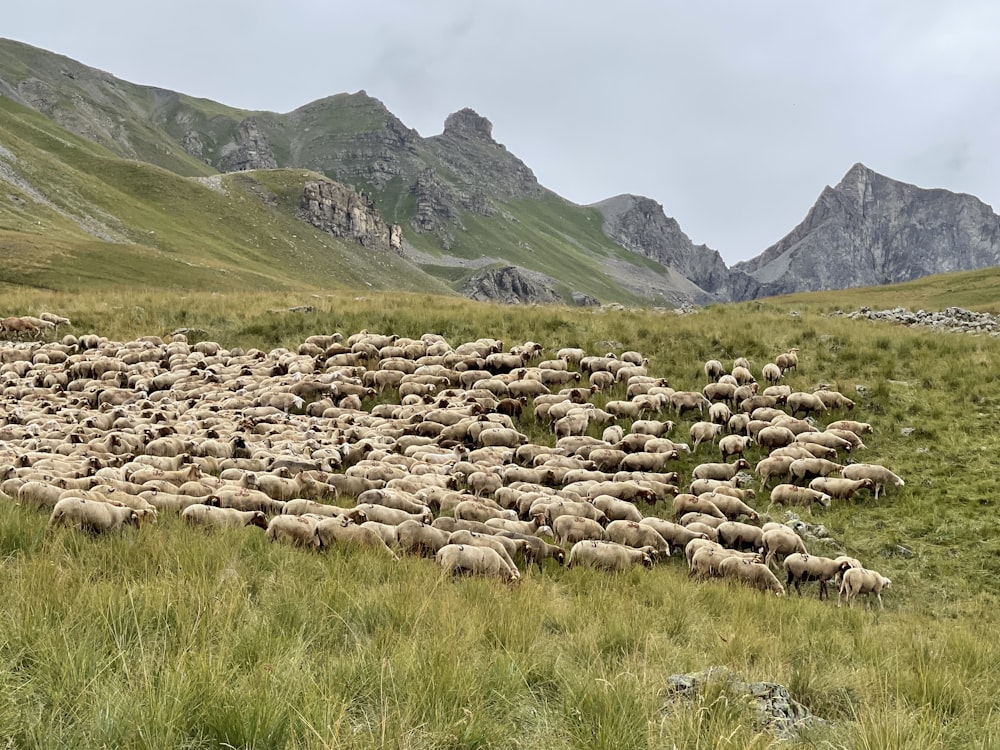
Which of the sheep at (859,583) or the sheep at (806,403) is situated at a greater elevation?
the sheep at (806,403)

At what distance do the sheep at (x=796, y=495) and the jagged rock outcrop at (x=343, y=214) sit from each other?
152680 millimetres

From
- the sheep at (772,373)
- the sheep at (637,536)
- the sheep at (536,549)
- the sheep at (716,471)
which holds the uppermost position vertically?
the sheep at (772,373)

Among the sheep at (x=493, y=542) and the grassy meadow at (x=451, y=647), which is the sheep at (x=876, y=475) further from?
the sheep at (x=493, y=542)

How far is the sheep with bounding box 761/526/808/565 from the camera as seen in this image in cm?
993

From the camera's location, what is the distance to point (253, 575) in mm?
6328

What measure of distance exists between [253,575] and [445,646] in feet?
9.16

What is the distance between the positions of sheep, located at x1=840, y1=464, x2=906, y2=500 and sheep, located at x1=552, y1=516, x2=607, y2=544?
6.02 meters

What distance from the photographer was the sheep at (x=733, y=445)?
46.7 ft

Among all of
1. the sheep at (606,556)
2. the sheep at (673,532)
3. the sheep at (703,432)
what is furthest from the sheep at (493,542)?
the sheep at (703,432)

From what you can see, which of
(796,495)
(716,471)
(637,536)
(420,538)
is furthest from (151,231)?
(796,495)

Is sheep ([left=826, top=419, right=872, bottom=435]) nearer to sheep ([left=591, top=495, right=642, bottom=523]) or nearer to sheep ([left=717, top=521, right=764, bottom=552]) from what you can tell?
sheep ([left=717, top=521, right=764, bottom=552])

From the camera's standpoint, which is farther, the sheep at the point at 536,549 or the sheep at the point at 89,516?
the sheep at the point at 536,549

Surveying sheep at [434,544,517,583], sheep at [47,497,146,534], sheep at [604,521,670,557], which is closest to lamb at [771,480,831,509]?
sheep at [604,521,670,557]

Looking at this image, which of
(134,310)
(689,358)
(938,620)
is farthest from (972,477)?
(134,310)
